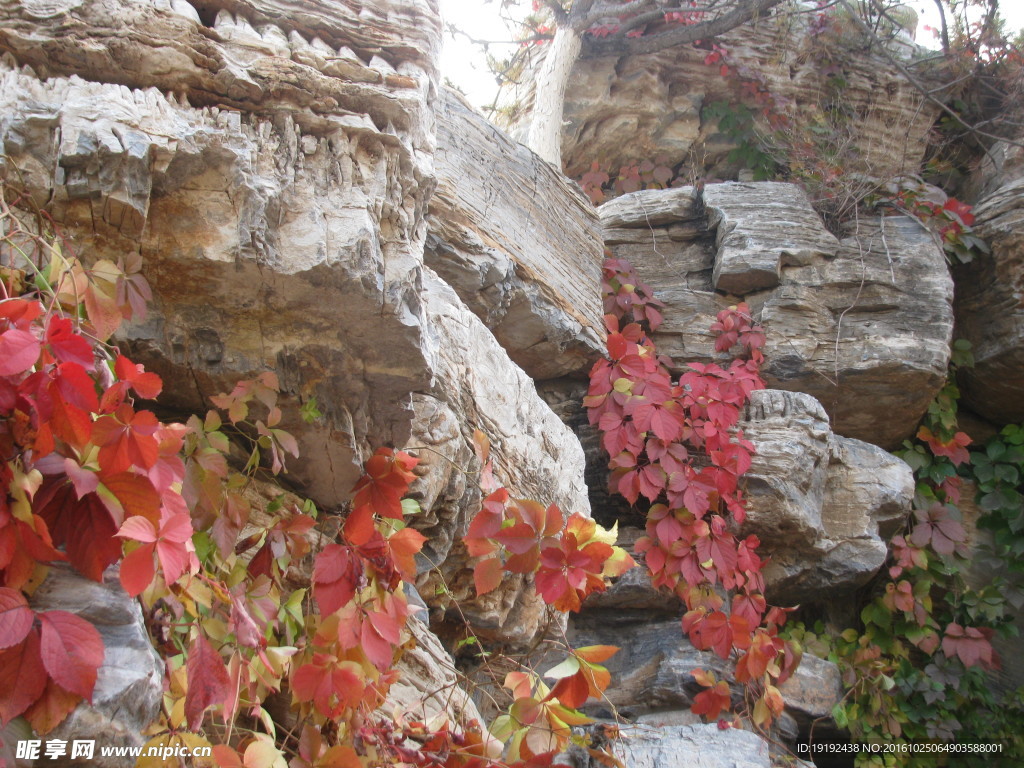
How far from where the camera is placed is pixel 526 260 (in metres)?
2.98

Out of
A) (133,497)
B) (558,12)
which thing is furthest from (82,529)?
(558,12)

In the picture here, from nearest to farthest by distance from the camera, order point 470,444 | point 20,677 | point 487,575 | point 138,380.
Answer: point 20,677 < point 138,380 < point 487,575 < point 470,444

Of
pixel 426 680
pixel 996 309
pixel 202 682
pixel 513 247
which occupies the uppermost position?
pixel 996 309

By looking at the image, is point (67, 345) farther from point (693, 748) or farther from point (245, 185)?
point (693, 748)

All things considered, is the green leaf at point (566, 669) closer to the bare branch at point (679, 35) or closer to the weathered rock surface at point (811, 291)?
the weathered rock surface at point (811, 291)

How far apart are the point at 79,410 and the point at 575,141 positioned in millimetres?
4654

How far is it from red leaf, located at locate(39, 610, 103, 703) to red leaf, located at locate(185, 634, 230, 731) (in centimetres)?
18

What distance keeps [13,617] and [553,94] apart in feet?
15.0

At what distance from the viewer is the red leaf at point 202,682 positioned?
108 cm

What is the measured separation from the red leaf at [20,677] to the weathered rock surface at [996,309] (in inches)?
182

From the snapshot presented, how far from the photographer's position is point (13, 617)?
2.97ft

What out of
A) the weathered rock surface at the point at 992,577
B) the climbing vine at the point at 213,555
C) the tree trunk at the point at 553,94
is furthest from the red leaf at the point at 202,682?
the weathered rock surface at the point at 992,577

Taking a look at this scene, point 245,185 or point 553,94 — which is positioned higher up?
point 553,94

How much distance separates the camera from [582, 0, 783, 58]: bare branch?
4.90 meters
